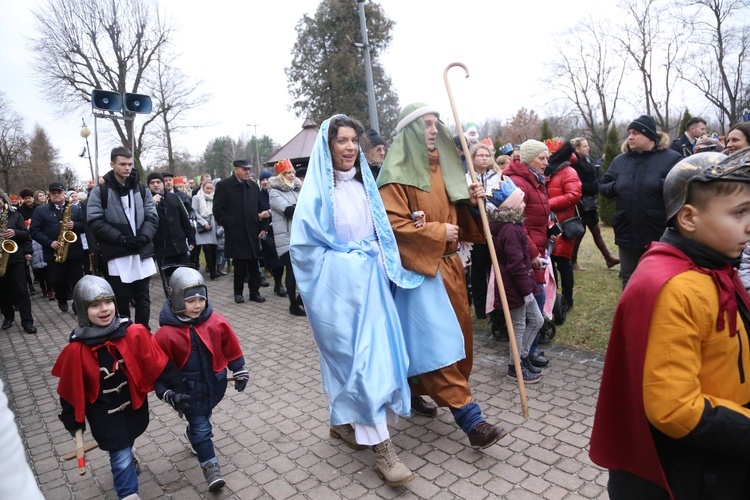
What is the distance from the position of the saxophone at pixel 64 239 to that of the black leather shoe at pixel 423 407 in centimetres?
647

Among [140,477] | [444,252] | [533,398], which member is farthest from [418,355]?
[140,477]

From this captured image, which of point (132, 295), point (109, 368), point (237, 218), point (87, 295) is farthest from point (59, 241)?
point (109, 368)

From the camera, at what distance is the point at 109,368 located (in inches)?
115

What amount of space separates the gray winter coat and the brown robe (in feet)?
12.1

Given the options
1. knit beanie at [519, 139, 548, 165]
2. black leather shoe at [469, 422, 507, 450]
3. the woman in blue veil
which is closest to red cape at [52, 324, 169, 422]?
the woman in blue veil

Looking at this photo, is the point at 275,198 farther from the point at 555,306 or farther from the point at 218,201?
the point at 555,306

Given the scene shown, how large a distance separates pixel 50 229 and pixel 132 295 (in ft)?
13.5

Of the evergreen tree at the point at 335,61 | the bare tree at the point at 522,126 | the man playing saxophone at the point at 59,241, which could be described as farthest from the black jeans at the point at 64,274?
the bare tree at the point at 522,126

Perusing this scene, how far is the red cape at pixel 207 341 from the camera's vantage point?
124 inches

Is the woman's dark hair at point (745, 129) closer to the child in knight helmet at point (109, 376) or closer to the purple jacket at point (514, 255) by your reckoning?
the purple jacket at point (514, 255)

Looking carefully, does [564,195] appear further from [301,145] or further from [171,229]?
[301,145]

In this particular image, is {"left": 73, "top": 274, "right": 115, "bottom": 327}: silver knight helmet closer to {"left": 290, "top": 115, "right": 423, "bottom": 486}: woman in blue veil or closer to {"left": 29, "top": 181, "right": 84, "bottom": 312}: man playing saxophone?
{"left": 290, "top": 115, "right": 423, "bottom": 486}: woman in blue veil

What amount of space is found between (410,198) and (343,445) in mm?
1776

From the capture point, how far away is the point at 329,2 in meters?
27.7
